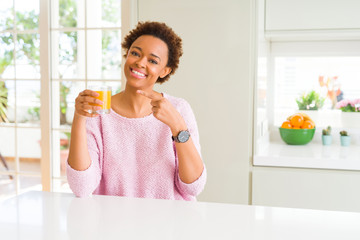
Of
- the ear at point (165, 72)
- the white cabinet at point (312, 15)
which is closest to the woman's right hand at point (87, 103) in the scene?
the ear at point (165, 72)

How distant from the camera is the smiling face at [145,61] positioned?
5.01ft

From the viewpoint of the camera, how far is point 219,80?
2342 millimetres

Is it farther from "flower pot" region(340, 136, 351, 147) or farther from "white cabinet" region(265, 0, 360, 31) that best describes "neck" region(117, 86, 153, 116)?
"flower pot" region(340, 136, 351, 147)

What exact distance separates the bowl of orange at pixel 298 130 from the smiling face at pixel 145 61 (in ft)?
4.61

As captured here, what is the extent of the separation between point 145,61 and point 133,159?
0.36 m

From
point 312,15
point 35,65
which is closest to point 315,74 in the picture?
point 312,15

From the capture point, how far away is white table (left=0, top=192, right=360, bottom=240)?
101 centimetres

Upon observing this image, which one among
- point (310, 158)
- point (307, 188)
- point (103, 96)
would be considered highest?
point (103, 96)

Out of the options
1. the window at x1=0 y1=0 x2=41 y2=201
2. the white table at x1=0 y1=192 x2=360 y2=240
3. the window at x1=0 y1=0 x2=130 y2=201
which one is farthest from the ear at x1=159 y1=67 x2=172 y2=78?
the window at x1=0 y1=0 x2=41 y2=201

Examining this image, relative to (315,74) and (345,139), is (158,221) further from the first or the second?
(315,74)

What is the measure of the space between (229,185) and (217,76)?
613mm

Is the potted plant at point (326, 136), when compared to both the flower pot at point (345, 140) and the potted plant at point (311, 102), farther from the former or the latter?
the potted plant at point (311, 102)

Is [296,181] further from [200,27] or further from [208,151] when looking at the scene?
[200,27]

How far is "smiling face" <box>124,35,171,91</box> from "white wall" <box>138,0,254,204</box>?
2.52 feet
